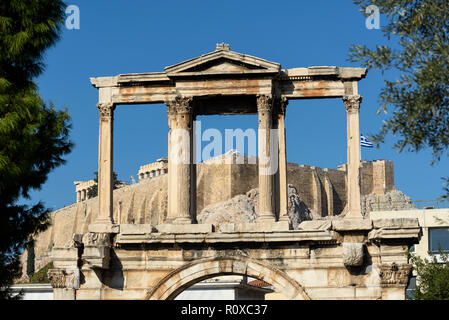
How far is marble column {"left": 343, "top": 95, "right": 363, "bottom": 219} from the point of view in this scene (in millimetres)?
22125

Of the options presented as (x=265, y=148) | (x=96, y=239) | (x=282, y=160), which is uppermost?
Result: (x=265, y=148)

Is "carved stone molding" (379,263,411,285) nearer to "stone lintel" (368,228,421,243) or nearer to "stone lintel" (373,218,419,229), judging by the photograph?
"stone lintel" (368,228,421,243)

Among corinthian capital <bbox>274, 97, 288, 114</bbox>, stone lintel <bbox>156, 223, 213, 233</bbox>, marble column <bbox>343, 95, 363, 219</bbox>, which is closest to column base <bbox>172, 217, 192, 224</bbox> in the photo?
stone lintel <bbox>156, 223, 213, 233</bbox>

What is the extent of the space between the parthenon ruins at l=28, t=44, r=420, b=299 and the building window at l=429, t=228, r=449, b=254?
24654 millimetres

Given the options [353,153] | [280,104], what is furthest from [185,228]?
[353,153]

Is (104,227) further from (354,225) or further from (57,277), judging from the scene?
(354,225)

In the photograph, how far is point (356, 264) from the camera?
20422mm

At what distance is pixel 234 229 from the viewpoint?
21250mm

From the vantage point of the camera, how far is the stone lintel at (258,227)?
21.2 m

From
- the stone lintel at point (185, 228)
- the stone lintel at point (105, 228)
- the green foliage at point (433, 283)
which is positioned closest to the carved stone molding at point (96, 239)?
the stone lintel at point (105, 228)

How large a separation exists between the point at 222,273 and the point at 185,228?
4.54ft
